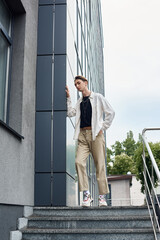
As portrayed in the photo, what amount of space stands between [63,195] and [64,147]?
80 cm

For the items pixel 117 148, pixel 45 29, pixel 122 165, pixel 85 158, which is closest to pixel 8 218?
pixel 85 158

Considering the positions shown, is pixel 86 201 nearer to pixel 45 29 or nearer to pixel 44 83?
pixel 44 83

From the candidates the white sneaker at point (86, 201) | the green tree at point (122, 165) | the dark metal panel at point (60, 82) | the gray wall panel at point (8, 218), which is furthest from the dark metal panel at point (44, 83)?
the green tree at point (122, 165)

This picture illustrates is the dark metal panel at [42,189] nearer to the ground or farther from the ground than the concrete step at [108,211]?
farther from the ground

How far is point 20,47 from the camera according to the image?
5.16 m

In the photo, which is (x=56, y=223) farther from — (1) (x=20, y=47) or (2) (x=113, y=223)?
(1) (x=20, y=47)

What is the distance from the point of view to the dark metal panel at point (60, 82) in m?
5.82

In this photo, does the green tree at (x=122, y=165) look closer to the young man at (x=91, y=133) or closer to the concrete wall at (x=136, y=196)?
the concrete wall at (x=136, y=196)

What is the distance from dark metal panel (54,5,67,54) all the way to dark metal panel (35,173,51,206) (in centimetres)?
231

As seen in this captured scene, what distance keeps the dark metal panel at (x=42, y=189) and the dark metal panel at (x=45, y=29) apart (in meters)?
2.28

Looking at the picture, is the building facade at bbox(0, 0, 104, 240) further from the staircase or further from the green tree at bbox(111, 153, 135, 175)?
the green tree at bbox(111, 153, 135, 175)

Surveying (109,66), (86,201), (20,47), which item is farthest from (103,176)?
(109,66)

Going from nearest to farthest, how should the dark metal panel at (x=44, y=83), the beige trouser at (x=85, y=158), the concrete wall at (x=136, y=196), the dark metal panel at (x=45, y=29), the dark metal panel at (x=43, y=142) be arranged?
1. the beige trouser at (x=85, y=158)
2. the dark metal panel at (x=43, y=142)
3. the dark metal panel at (x=44, y=83)
4. the dark metal panel at (x=45, y=29)
5. the concrete wall at (x=136, y=196)

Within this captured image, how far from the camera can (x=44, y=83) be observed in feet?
19.4
